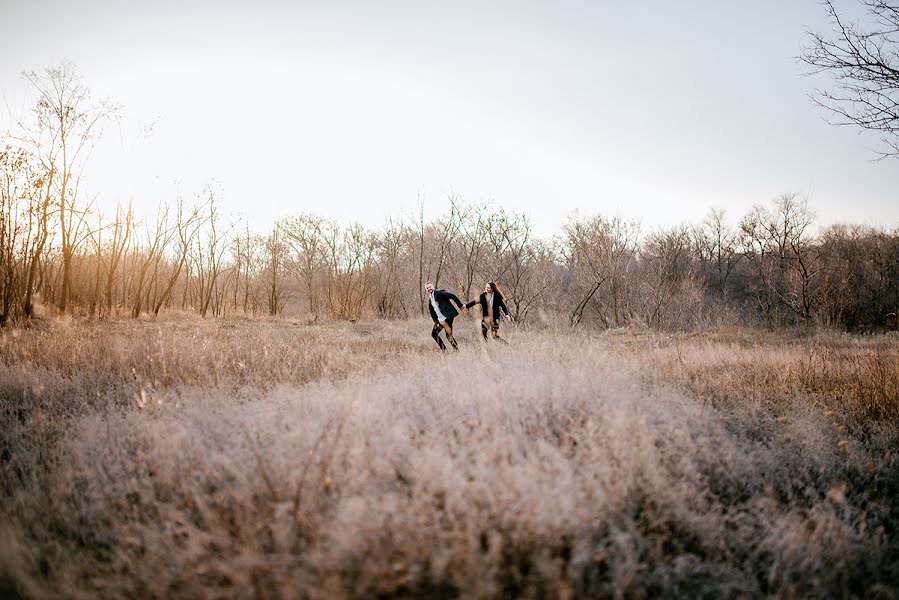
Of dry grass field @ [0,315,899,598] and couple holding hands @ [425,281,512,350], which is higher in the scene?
couple holding hands @ [425,281,512,350]

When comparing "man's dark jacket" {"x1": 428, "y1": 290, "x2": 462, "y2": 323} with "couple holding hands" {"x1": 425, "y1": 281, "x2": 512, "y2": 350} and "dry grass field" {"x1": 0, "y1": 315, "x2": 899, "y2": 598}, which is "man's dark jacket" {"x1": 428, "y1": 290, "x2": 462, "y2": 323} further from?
"dry grass field" {"x1": 0, "y1": 315, "x2": 899, "y2": 598}

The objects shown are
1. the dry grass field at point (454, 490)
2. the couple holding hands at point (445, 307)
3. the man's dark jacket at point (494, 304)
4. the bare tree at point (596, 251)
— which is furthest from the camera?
Answer: the bare tree at point (596, 251)

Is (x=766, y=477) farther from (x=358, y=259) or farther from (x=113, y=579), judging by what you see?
(x=358, y=259)

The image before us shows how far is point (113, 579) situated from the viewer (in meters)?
2.19

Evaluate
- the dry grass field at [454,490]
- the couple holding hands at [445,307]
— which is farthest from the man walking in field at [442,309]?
the dry grass field at [454,490]

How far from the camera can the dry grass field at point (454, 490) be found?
6.84ft

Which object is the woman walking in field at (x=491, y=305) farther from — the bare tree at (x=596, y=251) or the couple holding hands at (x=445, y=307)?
the bare tree at (x=596, y=251)

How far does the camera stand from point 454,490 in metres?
2.49

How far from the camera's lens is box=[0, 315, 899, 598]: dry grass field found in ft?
6.84

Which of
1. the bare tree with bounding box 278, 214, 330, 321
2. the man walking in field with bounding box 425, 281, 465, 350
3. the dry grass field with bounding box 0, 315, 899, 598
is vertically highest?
the bare tree with bounding box 278, 214, 330, 321

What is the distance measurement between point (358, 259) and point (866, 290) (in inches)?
1480

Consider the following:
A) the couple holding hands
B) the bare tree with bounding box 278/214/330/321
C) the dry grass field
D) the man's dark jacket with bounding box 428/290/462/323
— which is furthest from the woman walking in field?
the bare tree with bounding box 278/214/330/321

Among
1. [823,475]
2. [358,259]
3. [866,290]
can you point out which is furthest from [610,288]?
[823,475]

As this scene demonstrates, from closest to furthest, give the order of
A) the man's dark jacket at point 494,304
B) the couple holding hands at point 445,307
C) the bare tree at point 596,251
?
the couple holding hands at point 445,307 < the man's dark jacket at point 494,304 < the bare tree at point 596,251
